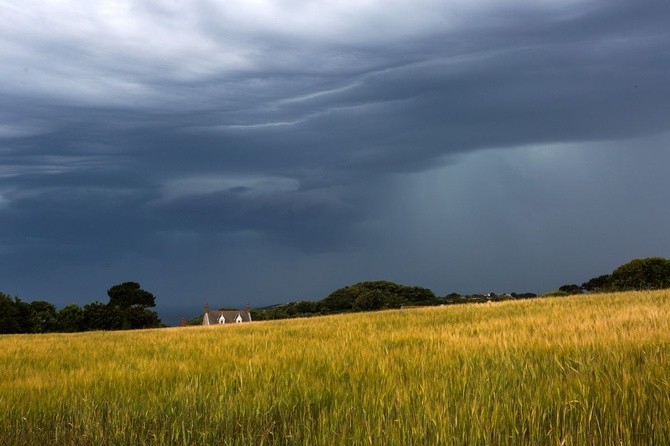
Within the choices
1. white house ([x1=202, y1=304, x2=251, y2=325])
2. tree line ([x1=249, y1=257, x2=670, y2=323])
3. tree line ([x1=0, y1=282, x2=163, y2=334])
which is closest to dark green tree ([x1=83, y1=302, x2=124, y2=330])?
tree line ([x1=0, y1=282, x2=163, y2=334])

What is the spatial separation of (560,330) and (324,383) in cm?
493

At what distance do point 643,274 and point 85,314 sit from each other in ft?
192

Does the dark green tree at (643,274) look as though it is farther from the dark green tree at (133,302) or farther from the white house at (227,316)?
the white house at (227,316)

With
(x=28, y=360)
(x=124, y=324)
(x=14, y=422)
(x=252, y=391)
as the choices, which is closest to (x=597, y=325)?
(x=252, y=391)

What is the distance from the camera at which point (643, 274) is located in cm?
4288

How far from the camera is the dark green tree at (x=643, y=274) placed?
1672 inches

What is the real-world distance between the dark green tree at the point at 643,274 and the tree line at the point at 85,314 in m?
51.4

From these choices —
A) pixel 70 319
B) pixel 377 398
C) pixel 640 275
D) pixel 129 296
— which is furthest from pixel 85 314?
pixel 377 398

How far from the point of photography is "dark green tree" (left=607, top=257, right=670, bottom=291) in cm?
4247

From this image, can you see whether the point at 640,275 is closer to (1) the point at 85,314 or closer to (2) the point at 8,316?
(1) the point at 85,314

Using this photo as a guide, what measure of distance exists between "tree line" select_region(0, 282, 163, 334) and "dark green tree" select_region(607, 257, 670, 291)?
169 feet

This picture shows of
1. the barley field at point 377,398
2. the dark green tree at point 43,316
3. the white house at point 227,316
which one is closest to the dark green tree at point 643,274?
the barley field at point 377,398

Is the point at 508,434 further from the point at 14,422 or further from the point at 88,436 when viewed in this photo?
the point at 14,422

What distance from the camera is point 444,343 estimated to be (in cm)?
795
